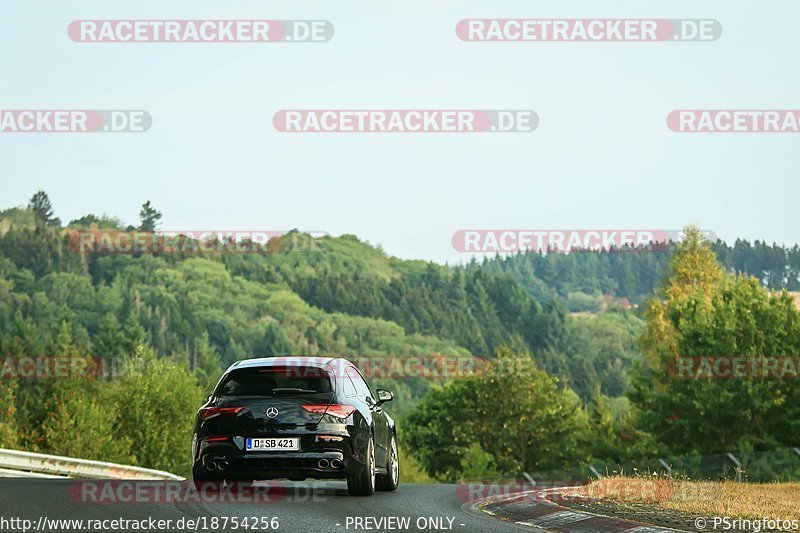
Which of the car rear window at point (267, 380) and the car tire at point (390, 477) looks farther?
the car tire at point (390, 477)

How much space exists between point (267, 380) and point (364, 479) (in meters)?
1.80

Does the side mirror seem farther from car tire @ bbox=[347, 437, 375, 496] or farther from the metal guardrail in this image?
the metal guardrail

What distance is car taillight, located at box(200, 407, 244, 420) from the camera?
15.1 m

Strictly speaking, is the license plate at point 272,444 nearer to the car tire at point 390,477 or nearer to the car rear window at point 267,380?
the car rear window at point 267,380

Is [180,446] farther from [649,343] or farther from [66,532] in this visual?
[66,532]

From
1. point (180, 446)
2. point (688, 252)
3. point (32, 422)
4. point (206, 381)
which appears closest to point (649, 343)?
point (688, 252)

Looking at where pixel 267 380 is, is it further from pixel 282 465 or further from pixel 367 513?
pixel 367 513

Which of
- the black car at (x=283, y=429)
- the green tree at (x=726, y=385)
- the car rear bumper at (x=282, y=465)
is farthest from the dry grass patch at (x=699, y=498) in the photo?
the green tree at (x=726, y=385)

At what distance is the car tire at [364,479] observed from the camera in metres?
15.4

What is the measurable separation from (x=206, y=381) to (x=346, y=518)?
154400 millimetres

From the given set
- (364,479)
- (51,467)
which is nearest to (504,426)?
(51,467)

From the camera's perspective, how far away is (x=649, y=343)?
8350 cm

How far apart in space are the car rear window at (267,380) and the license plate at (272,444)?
70cm

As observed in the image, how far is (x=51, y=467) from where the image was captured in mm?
26453
